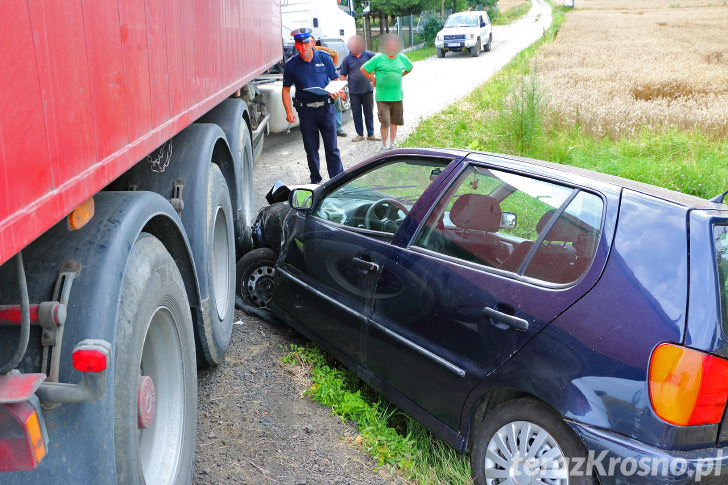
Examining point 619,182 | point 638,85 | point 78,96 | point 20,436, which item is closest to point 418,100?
point 638,85

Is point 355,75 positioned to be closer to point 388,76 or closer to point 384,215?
point 388,76

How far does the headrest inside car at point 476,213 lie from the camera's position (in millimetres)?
3430

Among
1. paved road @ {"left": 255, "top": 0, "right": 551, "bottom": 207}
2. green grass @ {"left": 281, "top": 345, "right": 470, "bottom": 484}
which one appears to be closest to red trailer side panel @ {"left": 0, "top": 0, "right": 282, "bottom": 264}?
green grass @ {"left": 281, "top": 345, "right": 470, "bottom": 484}

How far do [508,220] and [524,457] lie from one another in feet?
3.78

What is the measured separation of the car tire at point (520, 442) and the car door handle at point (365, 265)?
3.39 feet

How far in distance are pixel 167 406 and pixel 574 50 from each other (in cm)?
2472

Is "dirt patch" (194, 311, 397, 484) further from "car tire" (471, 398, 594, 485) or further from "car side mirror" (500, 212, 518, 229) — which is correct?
"car side mirror" (500, 212, 518, 229)

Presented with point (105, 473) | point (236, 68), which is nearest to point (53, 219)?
point (105, 473)

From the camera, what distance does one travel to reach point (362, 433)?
372 centimetres

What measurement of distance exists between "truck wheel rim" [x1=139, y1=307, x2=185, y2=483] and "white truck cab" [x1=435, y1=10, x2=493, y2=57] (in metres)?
29.0

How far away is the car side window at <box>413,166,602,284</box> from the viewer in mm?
2855

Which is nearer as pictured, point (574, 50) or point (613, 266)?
point (613, 266)

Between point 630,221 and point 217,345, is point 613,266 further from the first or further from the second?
point 217,345

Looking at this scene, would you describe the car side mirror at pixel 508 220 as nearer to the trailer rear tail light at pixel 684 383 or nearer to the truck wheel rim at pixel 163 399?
the trailer rear tail light at pixel 684 383
